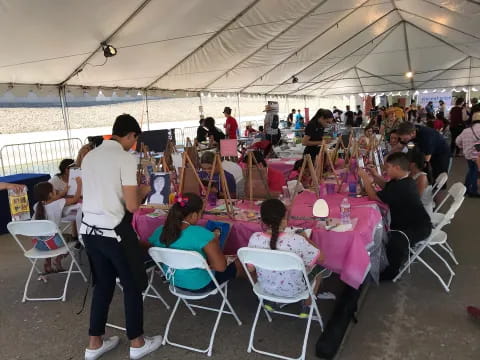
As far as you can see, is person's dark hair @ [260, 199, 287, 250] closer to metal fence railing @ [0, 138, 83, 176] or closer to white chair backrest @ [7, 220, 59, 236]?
white chair backrest @ [7, 220, 59, 236]

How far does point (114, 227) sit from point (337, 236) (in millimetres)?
1295

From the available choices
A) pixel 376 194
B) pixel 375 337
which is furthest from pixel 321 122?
pixel 375 337

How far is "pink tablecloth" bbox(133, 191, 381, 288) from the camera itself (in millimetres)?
2348

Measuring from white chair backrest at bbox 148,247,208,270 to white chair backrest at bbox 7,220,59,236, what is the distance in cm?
111

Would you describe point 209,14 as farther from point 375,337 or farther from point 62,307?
point 375,337

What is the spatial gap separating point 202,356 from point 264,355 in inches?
14.4

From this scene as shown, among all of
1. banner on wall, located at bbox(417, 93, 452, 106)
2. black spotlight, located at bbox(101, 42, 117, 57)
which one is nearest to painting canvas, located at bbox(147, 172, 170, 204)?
black spotlight, located at bbox(101, 42, 117, 57)

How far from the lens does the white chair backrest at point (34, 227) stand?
2879mm

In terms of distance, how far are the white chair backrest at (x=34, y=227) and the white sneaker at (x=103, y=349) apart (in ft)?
3.15

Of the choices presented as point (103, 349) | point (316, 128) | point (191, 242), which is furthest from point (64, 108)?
point (191, 242)

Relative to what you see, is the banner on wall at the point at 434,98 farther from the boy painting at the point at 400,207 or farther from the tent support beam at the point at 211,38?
the boy painting at the point at 400,207

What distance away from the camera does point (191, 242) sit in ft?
7.45

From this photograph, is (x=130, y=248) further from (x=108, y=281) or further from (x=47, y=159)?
(x=47, y=159)

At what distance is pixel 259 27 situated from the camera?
27.5ft
